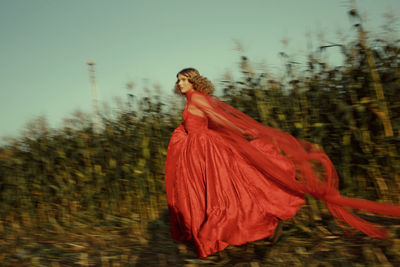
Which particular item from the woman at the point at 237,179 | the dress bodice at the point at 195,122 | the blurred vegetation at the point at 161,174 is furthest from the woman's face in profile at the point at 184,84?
the blurred vegetation at the point at 161,174

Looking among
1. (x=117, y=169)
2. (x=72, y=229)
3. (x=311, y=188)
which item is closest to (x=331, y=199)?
(x=311, y=188)

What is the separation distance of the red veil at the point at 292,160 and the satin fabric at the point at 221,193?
0.21 ft

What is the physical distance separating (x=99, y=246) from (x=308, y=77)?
317 cm

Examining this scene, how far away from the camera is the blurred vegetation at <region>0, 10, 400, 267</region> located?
10.9 feet

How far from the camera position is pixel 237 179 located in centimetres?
308

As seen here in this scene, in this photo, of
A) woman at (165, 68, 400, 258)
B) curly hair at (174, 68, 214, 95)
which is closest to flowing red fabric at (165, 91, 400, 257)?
woman at (165, 68, 400, 258)

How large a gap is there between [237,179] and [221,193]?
7.5 inches

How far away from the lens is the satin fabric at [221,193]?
9.69ft

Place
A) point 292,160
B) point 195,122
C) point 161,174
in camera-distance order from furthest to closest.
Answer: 1. point 161,174
2. point 195,122
3. point 292,160

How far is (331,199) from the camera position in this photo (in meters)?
2.79

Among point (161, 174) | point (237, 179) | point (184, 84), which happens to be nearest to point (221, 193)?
point (237, 179)

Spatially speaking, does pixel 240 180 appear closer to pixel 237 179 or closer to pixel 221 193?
pixel 237 179

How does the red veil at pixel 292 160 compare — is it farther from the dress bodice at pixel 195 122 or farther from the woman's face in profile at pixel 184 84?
the woman's face in profile at pixel 184 84

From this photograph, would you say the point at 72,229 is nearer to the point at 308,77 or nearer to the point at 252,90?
the point at 252,90
